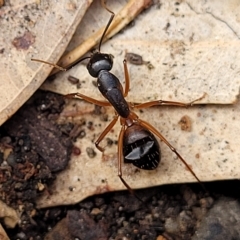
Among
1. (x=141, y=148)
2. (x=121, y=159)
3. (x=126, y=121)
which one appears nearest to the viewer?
(x=141, y=148)

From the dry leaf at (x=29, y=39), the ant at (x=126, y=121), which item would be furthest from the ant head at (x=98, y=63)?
the dry leaf at (x=29, y=39)

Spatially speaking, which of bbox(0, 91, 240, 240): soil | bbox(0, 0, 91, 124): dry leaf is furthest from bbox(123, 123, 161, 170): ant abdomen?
bbox(0, 0, 91, 124): dry leaf

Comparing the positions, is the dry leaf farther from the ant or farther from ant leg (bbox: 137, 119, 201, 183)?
ant leg (bbox: 137, 119, 201, 183)

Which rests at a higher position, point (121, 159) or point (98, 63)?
point (98, 63)

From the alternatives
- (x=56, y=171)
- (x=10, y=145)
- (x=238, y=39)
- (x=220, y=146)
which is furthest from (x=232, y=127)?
(x=10, y=145)

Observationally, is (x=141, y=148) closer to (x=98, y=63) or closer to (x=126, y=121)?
(x=126, y=121)

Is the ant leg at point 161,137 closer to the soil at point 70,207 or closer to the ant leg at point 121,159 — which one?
the ant leg at point 121,159

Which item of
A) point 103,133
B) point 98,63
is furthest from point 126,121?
point 98,63
